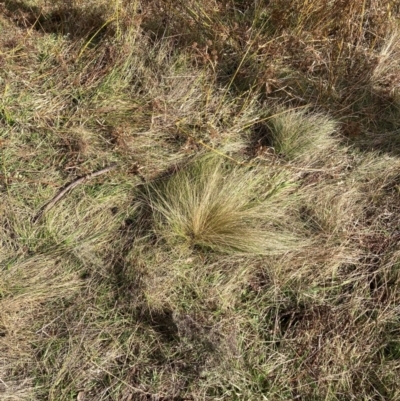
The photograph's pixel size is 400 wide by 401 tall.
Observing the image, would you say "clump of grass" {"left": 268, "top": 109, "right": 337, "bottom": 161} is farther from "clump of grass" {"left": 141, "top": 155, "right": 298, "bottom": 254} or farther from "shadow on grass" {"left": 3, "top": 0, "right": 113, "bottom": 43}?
"shadow on grass" {"left": 3, "top": 0, "right": 113, "bottom": 43}

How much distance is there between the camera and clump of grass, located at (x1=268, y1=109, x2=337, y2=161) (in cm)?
262

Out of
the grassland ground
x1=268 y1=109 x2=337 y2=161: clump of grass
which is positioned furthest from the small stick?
x1=268 y1=109 x2=337 y2=161: clump of grass

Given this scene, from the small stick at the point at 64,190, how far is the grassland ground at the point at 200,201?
0.05ft

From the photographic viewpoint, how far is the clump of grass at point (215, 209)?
229 cm

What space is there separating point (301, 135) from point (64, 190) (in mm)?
1214

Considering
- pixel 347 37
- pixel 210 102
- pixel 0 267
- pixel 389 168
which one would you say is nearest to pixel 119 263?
pixel 0 267

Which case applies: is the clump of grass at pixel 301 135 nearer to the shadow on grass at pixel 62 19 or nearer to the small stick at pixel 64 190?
the small stick at pixel 64 190

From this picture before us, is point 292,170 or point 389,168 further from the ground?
point 389,168

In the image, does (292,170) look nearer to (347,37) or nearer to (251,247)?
(251,247)

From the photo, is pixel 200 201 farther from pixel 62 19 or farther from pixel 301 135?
pixel 62 19

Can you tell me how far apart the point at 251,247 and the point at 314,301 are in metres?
0.35

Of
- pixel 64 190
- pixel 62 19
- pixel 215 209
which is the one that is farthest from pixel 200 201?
pixel 62 19

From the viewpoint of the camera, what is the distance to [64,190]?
245 centimetres

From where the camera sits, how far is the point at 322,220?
2.40 meters
